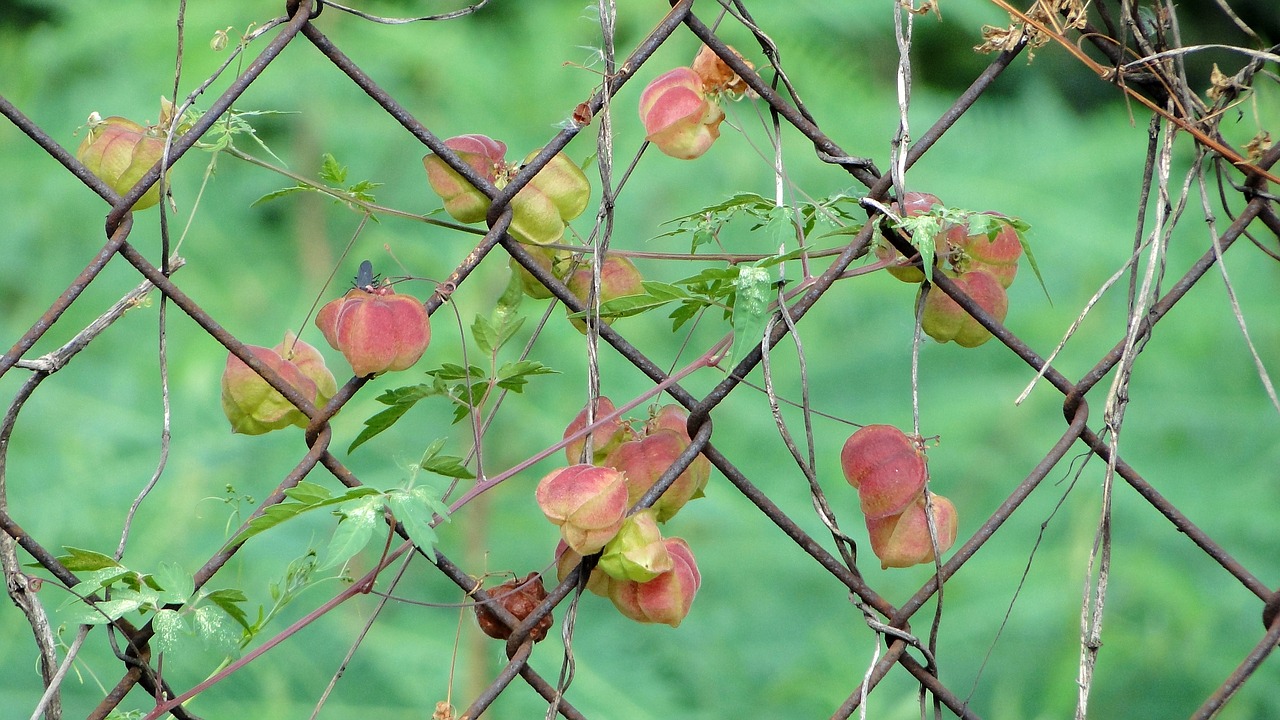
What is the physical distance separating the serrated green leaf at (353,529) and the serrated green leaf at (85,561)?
0.46 feet

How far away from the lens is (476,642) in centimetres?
123

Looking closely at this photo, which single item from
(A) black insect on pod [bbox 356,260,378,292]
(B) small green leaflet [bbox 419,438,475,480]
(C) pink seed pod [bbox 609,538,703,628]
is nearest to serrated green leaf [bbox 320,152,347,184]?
(A) black insect on pod [bbox 356,260,378,292]

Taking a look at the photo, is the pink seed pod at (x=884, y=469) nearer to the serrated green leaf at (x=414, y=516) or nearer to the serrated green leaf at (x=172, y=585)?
the serrated green leaf at (x=414, y=516)

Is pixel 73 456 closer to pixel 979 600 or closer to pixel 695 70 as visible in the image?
pixel 695 70

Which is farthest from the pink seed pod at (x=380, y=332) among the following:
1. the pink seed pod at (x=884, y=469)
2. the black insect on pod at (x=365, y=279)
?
the pink seed pod at (x=884, y=469)

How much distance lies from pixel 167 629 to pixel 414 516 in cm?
16

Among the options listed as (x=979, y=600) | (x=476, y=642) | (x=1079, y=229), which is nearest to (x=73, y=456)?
(x=476, y=642)

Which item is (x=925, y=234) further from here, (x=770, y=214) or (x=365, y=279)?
(x=365, y=279)

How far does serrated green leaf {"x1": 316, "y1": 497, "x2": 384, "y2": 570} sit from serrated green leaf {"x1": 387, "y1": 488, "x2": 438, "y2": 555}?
0.03ft

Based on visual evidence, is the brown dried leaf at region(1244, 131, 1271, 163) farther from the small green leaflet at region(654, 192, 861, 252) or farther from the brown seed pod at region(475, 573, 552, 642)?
the brown seed pod at region(475, 573, 552, 642)

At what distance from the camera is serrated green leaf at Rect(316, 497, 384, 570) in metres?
0.53

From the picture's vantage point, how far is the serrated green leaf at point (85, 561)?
585 millimetres

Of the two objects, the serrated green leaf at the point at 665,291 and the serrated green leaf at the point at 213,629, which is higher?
the serrated green leaf at the point at 665,291

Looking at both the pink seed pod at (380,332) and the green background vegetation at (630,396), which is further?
the green background vegetation at (630,396)
